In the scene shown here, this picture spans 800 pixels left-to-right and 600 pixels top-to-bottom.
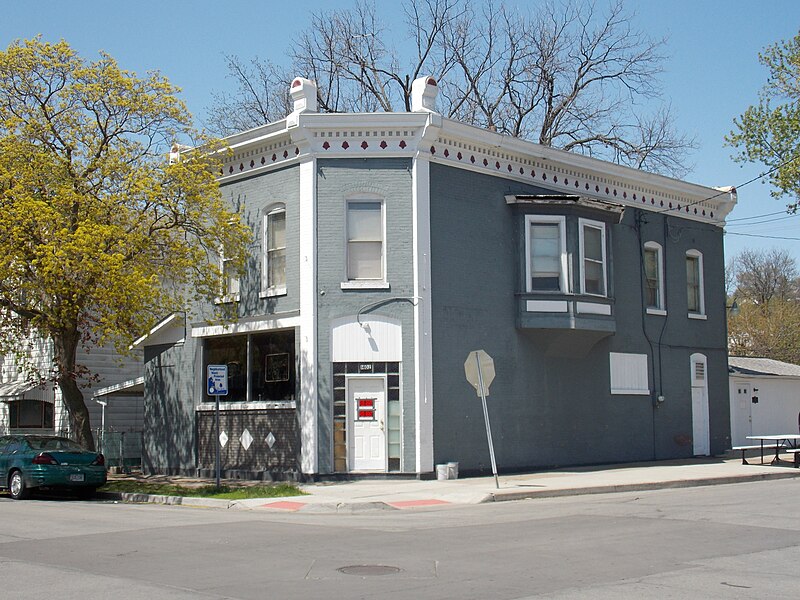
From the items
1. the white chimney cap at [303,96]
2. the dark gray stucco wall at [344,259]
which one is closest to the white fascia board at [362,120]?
the white chimney cap at [303,96]

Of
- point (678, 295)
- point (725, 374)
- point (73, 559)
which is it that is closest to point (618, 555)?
point (73, 559)

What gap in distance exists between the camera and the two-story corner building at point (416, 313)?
2194 cm

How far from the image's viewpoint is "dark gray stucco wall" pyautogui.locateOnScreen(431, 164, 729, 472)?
2258 cm

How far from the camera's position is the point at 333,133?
22297 mm

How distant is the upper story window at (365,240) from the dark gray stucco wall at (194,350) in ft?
4.24

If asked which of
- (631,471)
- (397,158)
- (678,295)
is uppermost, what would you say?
(397,158)

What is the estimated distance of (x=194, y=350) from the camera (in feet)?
83.5

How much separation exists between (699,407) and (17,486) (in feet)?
63.6

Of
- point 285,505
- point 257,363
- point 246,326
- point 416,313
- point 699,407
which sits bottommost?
point 285,505

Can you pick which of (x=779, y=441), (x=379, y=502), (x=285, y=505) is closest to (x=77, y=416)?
(x=285, y=505)

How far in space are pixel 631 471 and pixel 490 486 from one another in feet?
17.1

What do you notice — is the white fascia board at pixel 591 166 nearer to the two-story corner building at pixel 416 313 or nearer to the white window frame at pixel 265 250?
the two-story corner building at pixel 416 313

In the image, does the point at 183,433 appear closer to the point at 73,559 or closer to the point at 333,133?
the point at 333,133

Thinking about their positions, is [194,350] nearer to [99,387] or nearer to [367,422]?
[367,422]
